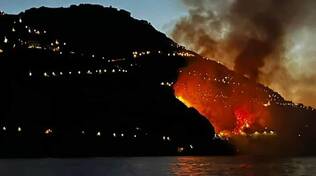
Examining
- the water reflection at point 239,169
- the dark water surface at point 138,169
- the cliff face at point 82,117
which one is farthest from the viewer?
the cliff face at point 82,117

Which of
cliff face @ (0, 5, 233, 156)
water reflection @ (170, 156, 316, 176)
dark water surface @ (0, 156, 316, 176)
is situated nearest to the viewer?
dark water surface @ (0, 156, 316, 176)

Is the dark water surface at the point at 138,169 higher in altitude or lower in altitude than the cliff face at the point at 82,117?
lower

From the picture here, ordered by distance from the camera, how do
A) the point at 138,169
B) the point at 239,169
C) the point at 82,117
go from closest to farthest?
the point at 138,169 < the point at 239,169 < the point at 82,117

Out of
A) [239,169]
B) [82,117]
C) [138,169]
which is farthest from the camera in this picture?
[82,117]

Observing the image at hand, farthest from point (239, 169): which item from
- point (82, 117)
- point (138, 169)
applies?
point (82, 117)

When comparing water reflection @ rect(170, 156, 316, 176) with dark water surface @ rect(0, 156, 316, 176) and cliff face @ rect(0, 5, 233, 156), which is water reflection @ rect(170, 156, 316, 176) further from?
cliff face @ rect(0, 5, 233, 156)

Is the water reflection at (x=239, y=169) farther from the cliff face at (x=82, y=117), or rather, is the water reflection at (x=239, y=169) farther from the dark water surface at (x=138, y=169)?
the cliff face at (x=82, y=117)

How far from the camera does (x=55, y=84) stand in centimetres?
18962

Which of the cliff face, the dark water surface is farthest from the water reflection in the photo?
the cliff face

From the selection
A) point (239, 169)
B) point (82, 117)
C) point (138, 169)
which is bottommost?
point (239, 169)

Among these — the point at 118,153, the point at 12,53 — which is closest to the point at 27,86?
the point at 12,53

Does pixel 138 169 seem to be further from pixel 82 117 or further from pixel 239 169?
pixel 82 117

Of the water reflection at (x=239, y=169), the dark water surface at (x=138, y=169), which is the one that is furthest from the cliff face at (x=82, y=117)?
the water reflection at (x=239, y=169)

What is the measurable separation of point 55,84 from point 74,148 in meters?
26.2
